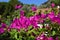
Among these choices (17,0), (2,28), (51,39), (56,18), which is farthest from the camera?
(17,0)

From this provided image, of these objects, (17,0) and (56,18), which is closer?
(56,18)

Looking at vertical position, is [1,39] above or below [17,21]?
below

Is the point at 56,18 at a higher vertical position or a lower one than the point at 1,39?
higher

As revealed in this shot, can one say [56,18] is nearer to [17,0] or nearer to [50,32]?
[50,32]

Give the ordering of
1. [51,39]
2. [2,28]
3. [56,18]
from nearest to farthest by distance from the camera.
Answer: [51,39]
[56,18]
[2,28]

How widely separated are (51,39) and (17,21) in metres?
0.53

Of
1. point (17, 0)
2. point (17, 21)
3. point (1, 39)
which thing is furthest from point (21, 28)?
point (17, 0)

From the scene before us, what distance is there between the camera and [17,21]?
11.2ft

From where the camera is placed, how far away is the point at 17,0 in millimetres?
16609

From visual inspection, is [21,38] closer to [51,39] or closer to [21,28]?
[21,28]

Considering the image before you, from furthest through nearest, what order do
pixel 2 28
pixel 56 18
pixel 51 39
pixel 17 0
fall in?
1. pixel 17 0
2. pixel 2 28
3. pixel 56 18
4. pixel 51 39

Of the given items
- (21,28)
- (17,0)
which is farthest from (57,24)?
(17,0)

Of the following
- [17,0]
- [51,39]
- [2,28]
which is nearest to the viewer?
[51,39]

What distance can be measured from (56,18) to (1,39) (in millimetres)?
729
